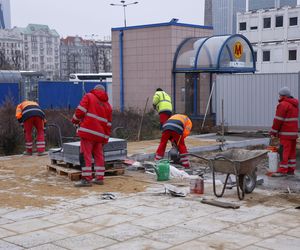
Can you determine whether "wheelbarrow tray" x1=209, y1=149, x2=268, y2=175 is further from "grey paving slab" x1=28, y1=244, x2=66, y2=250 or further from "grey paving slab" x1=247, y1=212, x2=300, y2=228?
"grey paving slab" x1=28, y1=244, x2=66, y2=250

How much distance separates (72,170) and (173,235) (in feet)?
14.2

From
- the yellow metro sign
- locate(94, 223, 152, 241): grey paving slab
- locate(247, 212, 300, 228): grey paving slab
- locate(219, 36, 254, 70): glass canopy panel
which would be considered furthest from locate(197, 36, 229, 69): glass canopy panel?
locate(94, 223, 152, 241): grey paving slab

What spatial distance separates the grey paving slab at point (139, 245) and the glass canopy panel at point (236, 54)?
48.8 ft

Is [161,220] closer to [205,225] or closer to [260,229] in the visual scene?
[205,225]

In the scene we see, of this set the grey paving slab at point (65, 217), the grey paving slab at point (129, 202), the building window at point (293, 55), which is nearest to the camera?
the grey paving slab at point (65, 217)

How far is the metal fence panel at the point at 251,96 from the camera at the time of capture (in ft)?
60.4

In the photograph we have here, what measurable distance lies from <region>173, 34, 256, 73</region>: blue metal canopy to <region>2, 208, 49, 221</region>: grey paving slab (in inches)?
539

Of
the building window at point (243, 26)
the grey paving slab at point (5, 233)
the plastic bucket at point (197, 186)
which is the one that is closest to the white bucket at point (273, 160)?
the plastic bucket at point (197, 186)

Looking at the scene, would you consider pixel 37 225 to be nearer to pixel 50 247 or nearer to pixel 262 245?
pixel 50 247

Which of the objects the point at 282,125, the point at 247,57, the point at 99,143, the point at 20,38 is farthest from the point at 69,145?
the point at 20,38

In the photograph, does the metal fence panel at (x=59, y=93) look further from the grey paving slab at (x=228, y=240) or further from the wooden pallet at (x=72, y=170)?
the grey paving slab at (x=228, y=240)

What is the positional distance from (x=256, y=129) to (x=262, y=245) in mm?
12954

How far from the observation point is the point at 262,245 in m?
6.00

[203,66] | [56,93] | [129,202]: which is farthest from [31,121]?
[56,93]
